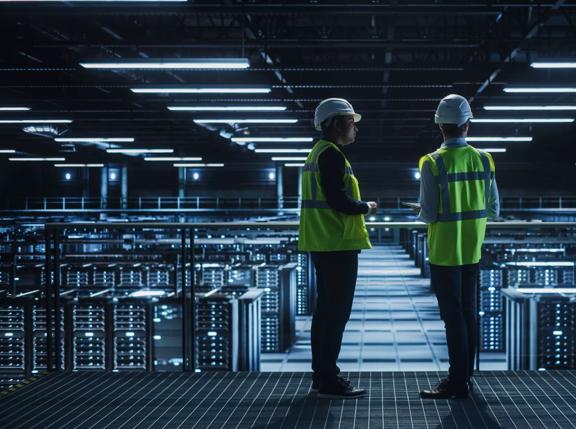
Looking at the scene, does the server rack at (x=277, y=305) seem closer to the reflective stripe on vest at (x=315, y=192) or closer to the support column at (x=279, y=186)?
the reflective stripe on vest at (x=315, y=192)

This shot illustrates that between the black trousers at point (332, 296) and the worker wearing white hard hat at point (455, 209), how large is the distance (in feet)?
1.34

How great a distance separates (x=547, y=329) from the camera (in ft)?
30.6

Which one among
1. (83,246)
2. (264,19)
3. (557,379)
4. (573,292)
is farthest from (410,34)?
(557,379)

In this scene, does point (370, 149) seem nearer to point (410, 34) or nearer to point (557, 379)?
point (410, 34)

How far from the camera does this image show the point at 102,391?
3.84 m

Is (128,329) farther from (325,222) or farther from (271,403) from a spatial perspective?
(325,222)

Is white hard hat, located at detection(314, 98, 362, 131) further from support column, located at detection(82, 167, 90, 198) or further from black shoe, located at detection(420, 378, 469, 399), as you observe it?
support column, located at detection(82, 167, 90, 198)

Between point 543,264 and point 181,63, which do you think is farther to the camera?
point 543,264

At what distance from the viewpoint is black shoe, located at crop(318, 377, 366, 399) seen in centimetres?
352

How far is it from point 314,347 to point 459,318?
748 mm

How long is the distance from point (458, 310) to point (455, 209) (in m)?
0.48

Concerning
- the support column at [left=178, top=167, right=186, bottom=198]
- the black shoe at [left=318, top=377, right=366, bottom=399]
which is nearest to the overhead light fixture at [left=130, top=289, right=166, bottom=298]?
the black shoe at [left=318, top=377, right=366, bottom=399]

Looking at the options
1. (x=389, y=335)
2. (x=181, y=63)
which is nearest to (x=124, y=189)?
(x=389, y=335)

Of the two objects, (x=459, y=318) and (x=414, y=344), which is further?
(x=414, y=344)
